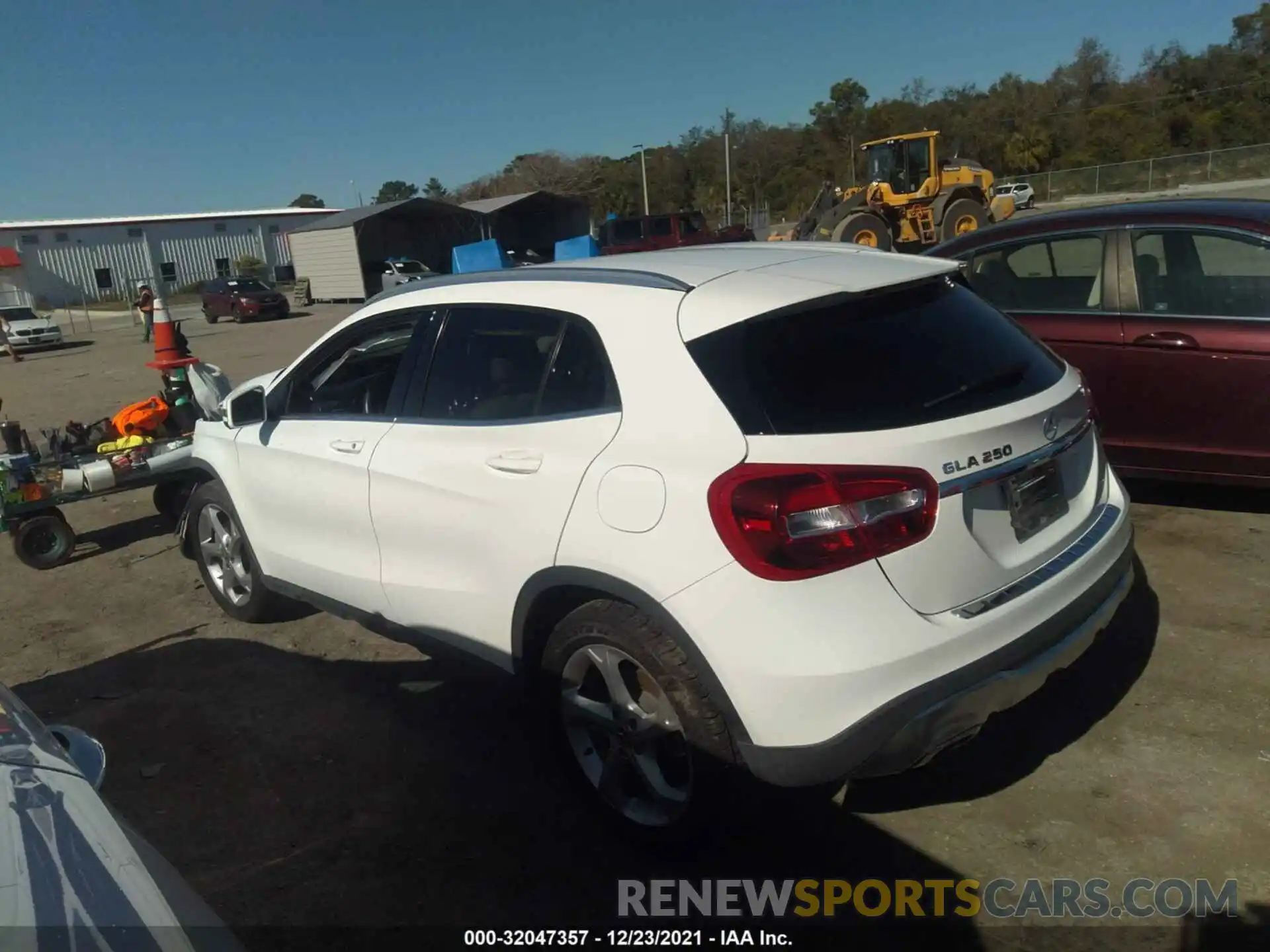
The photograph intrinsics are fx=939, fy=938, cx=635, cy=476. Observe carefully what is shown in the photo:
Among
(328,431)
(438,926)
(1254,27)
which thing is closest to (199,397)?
(328,431)

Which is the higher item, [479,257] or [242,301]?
[479,257]

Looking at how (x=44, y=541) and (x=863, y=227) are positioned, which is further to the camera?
(x=863, y=227)

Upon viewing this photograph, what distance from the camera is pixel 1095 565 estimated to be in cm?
297

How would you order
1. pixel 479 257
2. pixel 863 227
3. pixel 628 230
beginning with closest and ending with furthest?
pixel 479 257 < pixel 863 227 < pixel 628 230

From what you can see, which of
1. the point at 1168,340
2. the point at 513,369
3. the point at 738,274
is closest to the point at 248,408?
the point at 513,369

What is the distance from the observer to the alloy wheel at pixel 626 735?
2801 mm

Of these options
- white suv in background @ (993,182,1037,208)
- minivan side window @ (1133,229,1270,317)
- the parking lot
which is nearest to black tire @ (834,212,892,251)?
minivan side window @ (1133,229,1270,317)

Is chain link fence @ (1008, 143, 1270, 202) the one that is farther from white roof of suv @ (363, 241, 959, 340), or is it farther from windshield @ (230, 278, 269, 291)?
white roof of suv @ (363, 241, 959, 340)

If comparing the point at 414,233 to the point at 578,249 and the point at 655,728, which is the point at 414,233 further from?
the point at 655,728

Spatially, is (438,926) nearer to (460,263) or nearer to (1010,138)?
(460,263)

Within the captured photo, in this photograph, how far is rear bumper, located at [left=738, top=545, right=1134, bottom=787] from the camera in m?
2.44

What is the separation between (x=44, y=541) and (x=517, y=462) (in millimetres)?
5029

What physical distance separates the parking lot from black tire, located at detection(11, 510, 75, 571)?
137cm

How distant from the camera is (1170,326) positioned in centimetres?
480
